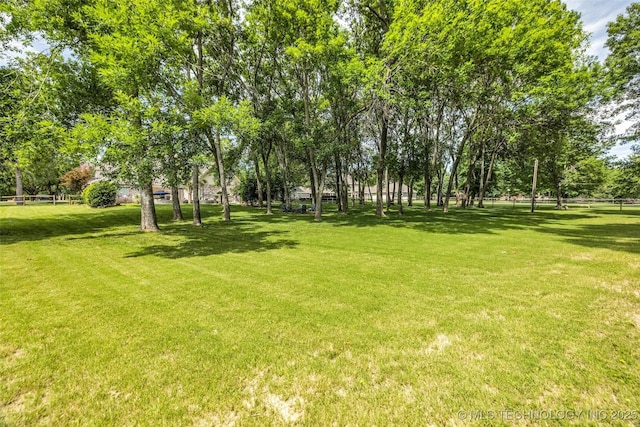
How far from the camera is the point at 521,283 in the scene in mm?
6406

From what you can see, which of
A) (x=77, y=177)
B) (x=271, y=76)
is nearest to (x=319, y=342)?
(x=271, y=76)

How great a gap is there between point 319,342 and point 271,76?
24.2 m

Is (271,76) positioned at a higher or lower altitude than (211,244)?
higher

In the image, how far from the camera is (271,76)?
77.0ft

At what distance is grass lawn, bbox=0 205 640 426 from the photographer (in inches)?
108

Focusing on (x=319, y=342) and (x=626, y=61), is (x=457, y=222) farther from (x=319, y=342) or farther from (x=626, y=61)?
(x=319, y=342)

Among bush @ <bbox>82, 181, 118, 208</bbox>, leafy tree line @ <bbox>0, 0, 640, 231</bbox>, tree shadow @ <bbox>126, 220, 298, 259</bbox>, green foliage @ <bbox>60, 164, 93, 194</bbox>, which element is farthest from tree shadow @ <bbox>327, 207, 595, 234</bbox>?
green foliage @ <bbox>60, 164, 93, 194</bbox>

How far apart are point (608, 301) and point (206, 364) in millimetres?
7274

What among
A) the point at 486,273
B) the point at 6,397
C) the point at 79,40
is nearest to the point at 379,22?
the point at 79,40

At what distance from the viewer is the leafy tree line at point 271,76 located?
879cm

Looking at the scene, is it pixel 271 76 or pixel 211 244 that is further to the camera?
pixel 271 76

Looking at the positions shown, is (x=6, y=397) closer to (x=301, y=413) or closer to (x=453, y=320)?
(x=301, y=413)

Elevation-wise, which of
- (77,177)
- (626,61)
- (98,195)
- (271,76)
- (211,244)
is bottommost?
(211,244)

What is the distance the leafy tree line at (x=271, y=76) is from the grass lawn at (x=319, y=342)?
15.8 ft
